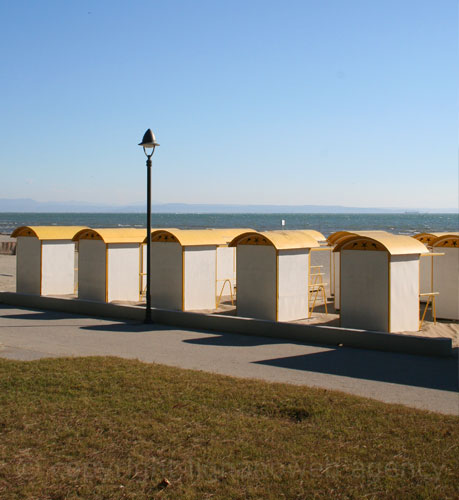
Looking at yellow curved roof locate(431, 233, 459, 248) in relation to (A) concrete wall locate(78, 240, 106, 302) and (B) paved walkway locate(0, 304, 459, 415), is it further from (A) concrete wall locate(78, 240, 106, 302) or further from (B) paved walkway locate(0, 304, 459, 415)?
(A) concrete wall locate(78, 240, 106, 302)

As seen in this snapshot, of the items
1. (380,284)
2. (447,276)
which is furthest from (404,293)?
(447,276)

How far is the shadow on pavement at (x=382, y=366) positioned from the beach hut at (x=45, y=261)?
919 centimetres

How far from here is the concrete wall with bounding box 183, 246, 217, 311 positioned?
14.3 m

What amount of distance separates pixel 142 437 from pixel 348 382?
3.54m

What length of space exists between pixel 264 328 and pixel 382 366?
3090 millimetres

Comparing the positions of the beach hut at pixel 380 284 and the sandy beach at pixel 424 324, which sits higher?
the beach hut at pixel 380 284

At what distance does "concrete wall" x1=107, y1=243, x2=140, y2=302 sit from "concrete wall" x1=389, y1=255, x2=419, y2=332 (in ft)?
23.1

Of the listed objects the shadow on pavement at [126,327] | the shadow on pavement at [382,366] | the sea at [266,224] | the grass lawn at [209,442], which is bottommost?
the shadow on pavement at [382,366]

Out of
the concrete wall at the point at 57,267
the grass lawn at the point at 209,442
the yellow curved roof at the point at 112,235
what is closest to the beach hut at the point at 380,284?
the grass lawn at the point at 209,442

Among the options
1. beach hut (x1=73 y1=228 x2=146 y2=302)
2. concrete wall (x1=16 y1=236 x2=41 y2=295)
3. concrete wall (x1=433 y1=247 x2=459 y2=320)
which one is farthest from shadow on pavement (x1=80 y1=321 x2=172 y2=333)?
concrete wall (x1=433 y1=247 x2=459 y2=320)

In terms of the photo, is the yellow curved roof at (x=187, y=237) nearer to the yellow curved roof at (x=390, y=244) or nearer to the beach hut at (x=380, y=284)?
the yellow curved roof at (x=390, y=244)

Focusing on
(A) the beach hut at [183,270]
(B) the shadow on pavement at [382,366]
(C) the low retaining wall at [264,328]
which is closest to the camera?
(B) the shadow on pavement at [382,366]

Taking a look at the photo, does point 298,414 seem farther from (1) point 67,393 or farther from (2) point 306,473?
(1) point 67,393

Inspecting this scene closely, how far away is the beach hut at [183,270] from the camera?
14.2m
